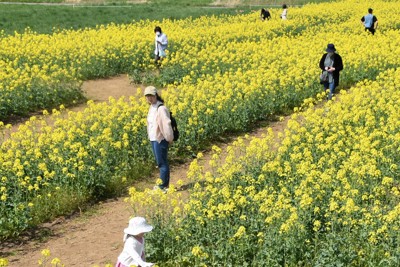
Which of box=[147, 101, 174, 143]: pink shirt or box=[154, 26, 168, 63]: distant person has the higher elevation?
box=[154, 26, 168, 63]: distant person

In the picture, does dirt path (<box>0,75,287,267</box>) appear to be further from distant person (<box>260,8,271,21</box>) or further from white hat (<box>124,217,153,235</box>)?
distant person (<box>260,8,271,21</box>)

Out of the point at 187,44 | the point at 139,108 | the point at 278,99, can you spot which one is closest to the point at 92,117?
the point at 139,108

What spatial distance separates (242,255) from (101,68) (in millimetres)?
15250

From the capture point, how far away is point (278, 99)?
1634 centimetres

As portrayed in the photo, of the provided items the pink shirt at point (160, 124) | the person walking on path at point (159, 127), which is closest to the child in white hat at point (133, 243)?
the person walking on path at point (159, 127)

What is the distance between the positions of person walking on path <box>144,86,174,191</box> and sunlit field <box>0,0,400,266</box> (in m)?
0.74

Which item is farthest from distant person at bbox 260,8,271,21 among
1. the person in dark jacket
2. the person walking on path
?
the person walking on path

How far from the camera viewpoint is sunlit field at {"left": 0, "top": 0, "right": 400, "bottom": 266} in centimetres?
732

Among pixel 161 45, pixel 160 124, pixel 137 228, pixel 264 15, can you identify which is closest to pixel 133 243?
pixel 137 228

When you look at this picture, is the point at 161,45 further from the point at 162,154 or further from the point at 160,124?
the point at 160,124

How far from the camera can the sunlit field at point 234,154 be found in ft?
24.0

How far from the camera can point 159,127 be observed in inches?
388

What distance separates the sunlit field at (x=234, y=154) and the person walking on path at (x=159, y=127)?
74cm

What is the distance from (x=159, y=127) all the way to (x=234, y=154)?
259 centimetres
